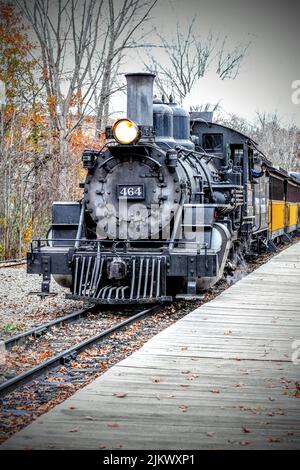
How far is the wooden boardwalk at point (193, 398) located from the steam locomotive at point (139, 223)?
178 cm

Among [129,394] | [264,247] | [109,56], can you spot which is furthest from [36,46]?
[129,394]

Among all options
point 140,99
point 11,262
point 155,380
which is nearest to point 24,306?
point 140,99

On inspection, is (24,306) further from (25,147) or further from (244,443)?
(25,147)

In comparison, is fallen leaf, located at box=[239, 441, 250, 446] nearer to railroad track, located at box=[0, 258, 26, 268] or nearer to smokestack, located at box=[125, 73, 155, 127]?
smokestack, located at box=[125, 73, 155, 127]

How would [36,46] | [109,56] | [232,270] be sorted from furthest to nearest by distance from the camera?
[109,56] → [36,46] → [232,270]

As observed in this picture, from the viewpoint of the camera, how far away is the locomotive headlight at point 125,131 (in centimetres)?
1039

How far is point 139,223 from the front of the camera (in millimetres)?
10742

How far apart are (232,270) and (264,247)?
6.99 m

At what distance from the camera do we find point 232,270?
13.6m

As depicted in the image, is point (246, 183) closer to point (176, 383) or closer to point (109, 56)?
point (176, 383)

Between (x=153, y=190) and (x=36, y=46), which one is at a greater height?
(x=36, y=46)

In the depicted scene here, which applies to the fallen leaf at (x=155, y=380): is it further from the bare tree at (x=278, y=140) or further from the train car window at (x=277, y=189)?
the bare tree at (x=278, y=140)

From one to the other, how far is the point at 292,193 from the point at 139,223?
72.3 ft

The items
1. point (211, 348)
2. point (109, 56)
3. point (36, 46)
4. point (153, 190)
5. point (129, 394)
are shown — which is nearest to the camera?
point (129, 394)
